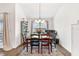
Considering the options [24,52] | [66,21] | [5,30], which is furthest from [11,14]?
[66,21]

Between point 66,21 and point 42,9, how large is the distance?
496 mm

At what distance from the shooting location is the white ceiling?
2252mm

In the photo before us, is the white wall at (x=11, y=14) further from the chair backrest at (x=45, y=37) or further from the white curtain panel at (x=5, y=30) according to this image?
the chair backrest at (x=45, y=37)

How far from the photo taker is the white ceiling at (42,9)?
2252 mm

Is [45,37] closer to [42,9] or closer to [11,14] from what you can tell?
[42,9]

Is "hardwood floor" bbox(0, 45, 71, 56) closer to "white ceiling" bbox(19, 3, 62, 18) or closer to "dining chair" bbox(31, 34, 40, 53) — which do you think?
"dining chair" bbox(31, 34, 40, 53)

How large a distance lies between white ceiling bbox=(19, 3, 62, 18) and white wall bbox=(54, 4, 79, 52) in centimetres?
10

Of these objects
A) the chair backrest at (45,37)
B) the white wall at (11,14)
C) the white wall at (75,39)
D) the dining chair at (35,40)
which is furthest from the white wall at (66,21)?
the white wall at (11,14)

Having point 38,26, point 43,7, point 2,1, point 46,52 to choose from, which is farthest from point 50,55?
point 2,1

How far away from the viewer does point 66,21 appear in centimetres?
229

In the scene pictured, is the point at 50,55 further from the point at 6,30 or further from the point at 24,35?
the point at 6,30

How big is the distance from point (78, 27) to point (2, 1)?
138 cm

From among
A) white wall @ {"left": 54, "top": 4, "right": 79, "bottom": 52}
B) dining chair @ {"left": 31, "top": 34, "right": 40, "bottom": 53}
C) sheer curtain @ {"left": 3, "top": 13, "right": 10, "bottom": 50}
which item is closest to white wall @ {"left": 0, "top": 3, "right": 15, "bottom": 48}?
sheer curtain @ {"left": 3, "top": 13, "right": 10, "bottom": 50}

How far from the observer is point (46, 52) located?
2279 millimetres
